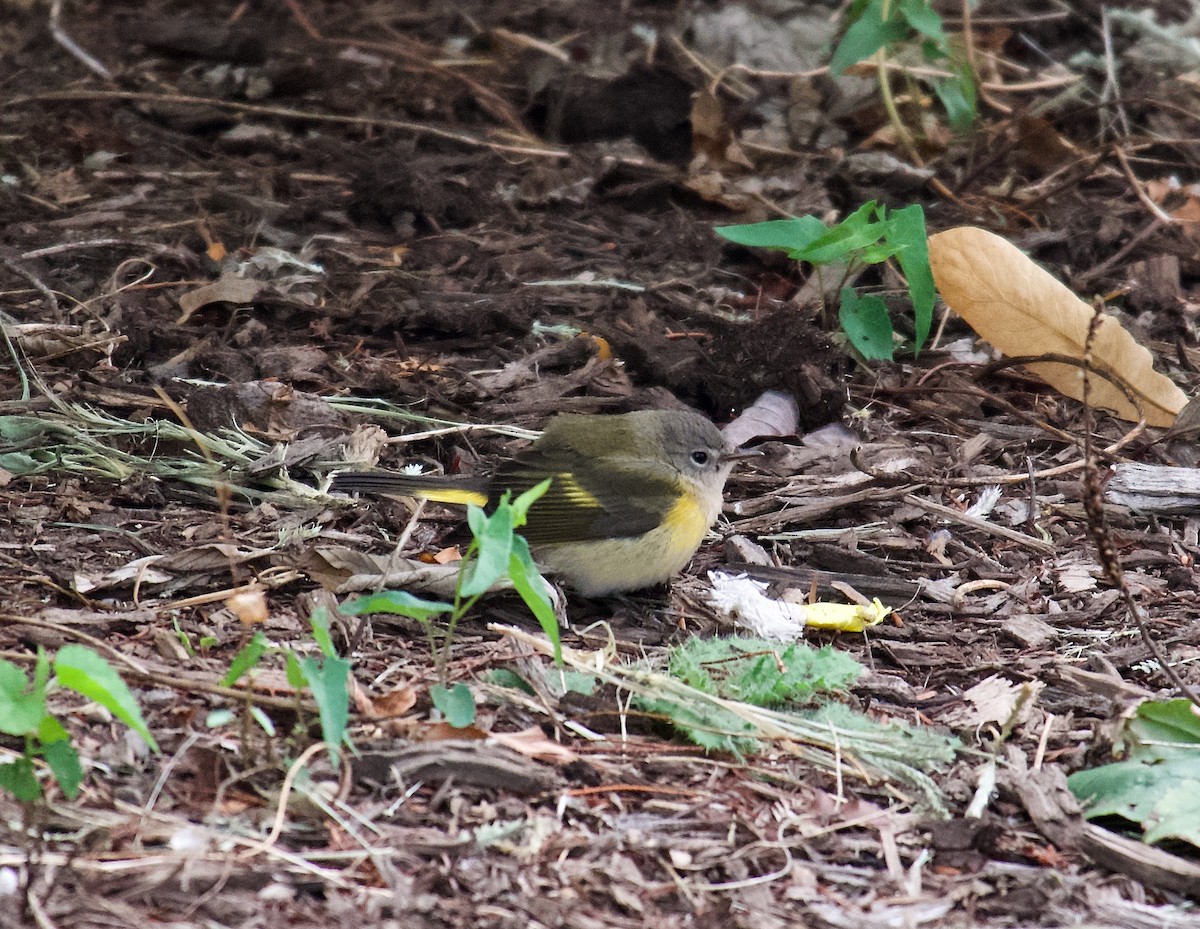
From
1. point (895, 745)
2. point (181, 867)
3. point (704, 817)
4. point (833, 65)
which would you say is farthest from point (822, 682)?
point (833, 65)

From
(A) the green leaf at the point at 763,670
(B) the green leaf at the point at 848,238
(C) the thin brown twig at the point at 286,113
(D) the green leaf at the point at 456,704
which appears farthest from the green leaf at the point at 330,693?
(C) the thin brown twig at the point at 286,113

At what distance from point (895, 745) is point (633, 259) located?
3.75 metres

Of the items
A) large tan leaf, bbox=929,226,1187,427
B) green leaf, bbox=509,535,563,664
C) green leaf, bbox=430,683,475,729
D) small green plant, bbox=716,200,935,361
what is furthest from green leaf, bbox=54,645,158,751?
large tan leaf, bbox=929,226,1187,427

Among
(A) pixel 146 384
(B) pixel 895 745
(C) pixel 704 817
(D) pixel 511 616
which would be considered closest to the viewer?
(C) pixel 704 817

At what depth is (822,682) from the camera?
3.71 meters

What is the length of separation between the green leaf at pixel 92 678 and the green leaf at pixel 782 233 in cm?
306

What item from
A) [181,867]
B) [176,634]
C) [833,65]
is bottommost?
[176,634]

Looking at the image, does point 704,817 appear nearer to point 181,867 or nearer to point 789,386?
point 181,867

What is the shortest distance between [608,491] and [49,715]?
235 cm

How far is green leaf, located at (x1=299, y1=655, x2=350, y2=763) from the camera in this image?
9.59 feet

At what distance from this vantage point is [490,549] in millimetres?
3049

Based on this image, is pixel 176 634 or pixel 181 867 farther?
pixel 176 634

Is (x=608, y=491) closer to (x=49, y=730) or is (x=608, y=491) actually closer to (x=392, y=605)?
(x=392, y=605)

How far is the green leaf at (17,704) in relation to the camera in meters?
2.70
